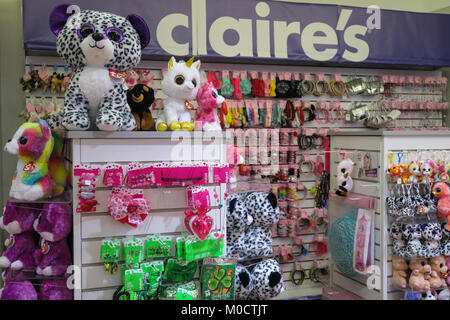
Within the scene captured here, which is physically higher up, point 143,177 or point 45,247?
point 143,177

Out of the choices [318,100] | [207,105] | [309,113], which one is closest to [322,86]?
[318,100]

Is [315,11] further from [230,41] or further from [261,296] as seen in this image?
[261,296]

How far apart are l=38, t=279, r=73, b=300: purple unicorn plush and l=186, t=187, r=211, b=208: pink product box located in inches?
26.1

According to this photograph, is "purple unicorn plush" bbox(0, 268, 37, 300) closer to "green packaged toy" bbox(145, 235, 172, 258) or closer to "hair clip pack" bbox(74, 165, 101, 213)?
"hair clip pack" bbox(74, 165, 101, 213)

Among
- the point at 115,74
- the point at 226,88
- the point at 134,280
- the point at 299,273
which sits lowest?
the point at 299,273

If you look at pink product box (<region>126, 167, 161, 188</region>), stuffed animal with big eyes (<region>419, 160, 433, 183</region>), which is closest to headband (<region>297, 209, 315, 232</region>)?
stuffed animal with big eyes (<region>419, 160, 433, 183</region>)

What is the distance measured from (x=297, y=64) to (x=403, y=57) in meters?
0.92

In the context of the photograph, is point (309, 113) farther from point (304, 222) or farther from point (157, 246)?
point (157, 246)

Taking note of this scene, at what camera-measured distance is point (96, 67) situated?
6.57 ft

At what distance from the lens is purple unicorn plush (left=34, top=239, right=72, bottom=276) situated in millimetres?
2006

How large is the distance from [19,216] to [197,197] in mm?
842

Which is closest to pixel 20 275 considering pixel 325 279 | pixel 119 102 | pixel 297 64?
pixel 119 102

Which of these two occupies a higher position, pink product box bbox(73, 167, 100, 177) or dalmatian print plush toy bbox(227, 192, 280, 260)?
pink product box bbox(73, 167, 100, 177)

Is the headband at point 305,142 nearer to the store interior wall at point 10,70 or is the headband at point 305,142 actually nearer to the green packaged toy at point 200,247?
the green packaged toy at point 200,247
